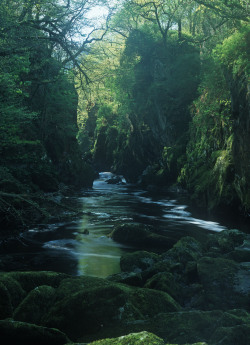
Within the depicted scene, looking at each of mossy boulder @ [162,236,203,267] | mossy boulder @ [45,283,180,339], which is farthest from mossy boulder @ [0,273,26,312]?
mossy boulder @ [162,236,203,267]

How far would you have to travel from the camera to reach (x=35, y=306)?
5457 millimetres

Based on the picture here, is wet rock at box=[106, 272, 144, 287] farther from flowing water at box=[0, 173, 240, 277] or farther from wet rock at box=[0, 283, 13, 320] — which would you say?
wet rock at box=[0, 283, 13, 320]

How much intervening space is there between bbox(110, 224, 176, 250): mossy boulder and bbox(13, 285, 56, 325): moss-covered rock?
6415mm

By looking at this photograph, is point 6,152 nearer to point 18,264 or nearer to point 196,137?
point 18,264

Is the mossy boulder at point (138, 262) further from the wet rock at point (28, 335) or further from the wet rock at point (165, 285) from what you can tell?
the wet rock at point (28, 335)

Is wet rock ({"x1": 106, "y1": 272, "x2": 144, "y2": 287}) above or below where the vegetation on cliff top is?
below

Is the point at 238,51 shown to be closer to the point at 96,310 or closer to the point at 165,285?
the point at 165,285

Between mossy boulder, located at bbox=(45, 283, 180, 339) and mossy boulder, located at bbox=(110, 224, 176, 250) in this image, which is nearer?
mossy boulder, located at bbox=(45, 283, 180, 339)

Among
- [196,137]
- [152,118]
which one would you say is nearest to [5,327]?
[196,137]

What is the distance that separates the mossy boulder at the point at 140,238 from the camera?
39.1ft

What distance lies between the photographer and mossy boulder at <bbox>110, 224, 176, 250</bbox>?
11.9 meters

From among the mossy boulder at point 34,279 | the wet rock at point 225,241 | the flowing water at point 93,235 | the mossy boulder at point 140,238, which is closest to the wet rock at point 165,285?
the mossy boulder at point 34,279

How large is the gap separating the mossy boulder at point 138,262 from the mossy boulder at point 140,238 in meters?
2.49

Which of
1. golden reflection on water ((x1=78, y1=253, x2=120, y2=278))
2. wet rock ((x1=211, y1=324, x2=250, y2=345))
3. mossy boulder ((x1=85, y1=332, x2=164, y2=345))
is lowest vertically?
golden reflection on water ((x1=78, y1=253, x2=120, y2=278))
